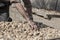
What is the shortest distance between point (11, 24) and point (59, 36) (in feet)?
2.96

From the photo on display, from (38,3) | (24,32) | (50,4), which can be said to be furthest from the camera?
(38,3)

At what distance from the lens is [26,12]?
3.96 metres

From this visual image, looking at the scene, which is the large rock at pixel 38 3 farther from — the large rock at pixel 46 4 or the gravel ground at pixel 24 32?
the gravel ground at pixel 24 32

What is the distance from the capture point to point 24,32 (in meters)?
3.79

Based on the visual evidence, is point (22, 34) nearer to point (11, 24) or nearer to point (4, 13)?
point (11, 24)

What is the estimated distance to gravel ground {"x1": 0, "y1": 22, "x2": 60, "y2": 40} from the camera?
141 inches

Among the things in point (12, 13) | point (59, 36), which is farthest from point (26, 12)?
point (12, 13)

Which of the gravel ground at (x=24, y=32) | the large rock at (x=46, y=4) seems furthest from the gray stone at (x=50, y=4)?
the gravel ground at (x=24, y=32)

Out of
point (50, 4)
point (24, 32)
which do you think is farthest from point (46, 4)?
point (24, 32)

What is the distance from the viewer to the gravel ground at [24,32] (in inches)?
141

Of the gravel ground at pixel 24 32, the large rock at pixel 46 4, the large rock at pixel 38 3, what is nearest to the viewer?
the gravel ground at pixel 24 32

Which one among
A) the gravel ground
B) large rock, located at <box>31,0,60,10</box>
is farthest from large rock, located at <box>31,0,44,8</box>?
the gravel ground

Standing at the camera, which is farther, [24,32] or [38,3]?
[38,3]

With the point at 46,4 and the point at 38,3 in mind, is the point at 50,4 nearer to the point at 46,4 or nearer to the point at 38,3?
the point at 46,4
